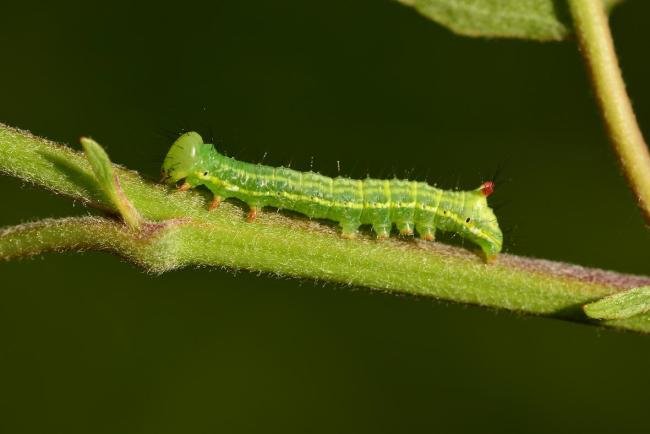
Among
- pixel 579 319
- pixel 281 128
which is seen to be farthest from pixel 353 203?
pixel 281 128

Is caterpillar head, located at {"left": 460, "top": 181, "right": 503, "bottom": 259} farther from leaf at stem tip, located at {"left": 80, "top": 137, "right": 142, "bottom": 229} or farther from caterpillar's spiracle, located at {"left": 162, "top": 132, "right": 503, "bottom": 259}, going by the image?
leaf at stem tip, located at {"left": 80, "top": 137, "right": 142, "bottom": 229}

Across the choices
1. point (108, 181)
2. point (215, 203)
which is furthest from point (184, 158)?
point (108, 181)

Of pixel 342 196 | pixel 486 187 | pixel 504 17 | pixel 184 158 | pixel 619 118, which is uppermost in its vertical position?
pixel 504 17

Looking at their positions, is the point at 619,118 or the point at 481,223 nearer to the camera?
the point at 619,118

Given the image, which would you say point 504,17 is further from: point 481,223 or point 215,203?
point 215,203

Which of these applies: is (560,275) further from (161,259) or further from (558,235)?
(558,235)

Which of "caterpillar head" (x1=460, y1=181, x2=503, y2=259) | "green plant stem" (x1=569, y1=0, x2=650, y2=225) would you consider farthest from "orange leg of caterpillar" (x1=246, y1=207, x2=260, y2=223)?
"green plant stem" (x1=569, y1=0, x2=650, y2=225)

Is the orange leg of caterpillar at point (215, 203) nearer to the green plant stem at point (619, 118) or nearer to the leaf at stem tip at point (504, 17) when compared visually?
the leaf at stem tip at point (504, 17)
